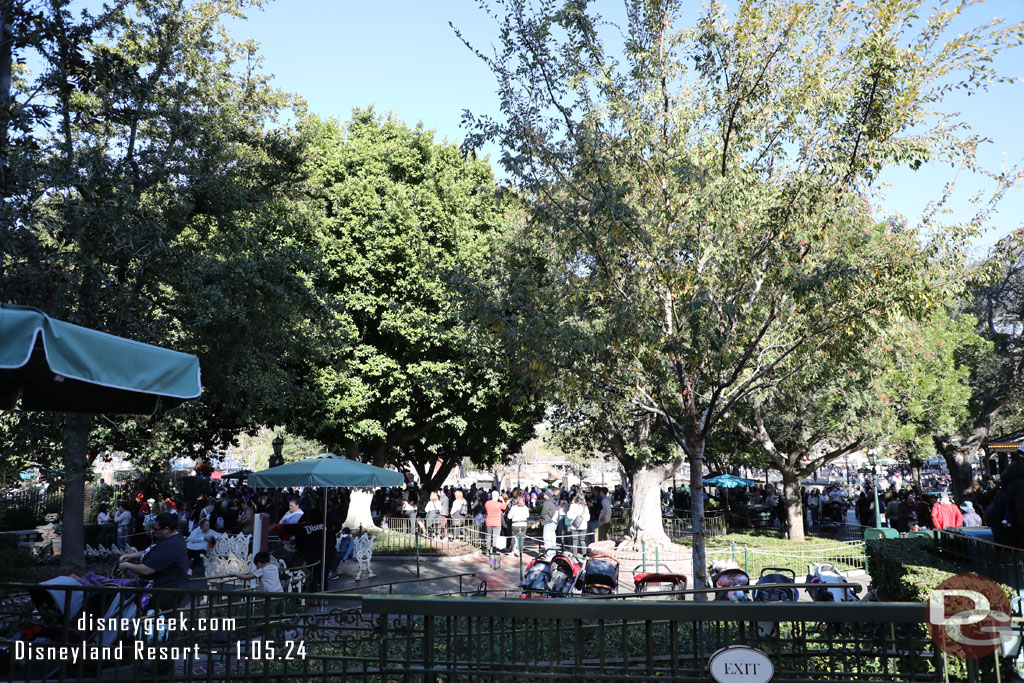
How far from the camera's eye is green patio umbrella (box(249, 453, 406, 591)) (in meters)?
13.6

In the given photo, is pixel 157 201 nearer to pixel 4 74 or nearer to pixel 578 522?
pixel 4 74

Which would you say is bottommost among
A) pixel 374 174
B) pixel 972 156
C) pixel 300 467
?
pixel 300 467

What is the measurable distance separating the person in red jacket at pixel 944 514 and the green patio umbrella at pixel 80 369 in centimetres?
1565

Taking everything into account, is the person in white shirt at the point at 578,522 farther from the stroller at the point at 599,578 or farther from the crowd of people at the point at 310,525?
the stroller at the point at 599,578

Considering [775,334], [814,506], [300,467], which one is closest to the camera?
[775,334]

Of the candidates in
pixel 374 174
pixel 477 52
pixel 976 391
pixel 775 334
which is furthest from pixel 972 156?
pixel 976 391

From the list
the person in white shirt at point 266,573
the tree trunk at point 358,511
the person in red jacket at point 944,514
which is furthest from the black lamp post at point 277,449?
the person in red jacket at point 944,514

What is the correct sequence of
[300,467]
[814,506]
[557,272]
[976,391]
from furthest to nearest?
[976,391] → [814,506] → [300,467] → [557,272]

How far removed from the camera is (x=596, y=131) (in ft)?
33.1

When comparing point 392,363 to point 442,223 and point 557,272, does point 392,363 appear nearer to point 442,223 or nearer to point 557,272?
point 442,223

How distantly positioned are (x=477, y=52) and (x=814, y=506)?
29.9 meters

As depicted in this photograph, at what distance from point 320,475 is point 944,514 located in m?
13.0

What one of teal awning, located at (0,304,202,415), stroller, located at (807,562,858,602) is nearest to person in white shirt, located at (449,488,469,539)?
stroller, located at (807,562,858,602)

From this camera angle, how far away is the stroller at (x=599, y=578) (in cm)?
1242
